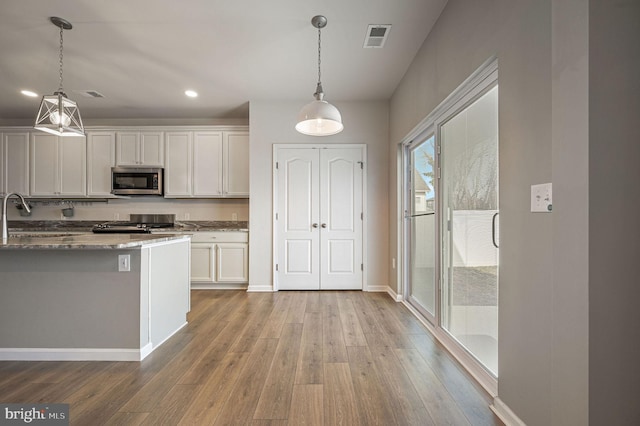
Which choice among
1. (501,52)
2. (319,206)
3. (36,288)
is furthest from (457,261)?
(36,288)

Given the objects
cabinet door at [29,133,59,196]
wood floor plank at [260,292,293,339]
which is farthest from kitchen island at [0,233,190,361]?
cabinet door at [29,133,59,196]

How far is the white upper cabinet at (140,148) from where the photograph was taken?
487 centimetres

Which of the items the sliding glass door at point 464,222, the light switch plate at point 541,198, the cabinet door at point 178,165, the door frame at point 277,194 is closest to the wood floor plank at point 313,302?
the door frame at point 277,194

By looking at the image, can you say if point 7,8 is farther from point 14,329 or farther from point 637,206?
point 637,206

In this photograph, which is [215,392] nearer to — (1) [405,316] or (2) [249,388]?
(2) [249,388]

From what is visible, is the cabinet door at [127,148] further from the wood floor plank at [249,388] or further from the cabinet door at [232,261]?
the wood floor plank at [249,388]

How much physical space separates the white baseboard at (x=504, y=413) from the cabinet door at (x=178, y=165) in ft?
15.1

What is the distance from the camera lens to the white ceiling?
249 cm

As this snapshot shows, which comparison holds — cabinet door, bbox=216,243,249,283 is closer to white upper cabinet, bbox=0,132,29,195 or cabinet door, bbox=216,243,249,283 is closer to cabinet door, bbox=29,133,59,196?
cabinet door, bbox=29,133,59,196

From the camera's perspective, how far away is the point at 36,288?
7.47 feet

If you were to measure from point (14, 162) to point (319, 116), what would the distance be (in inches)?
212

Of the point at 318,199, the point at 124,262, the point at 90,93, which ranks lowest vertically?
the point at 124,262

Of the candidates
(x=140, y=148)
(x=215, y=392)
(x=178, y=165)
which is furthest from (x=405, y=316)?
(x=140, y=148)

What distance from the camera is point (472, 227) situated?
7.18 feet
